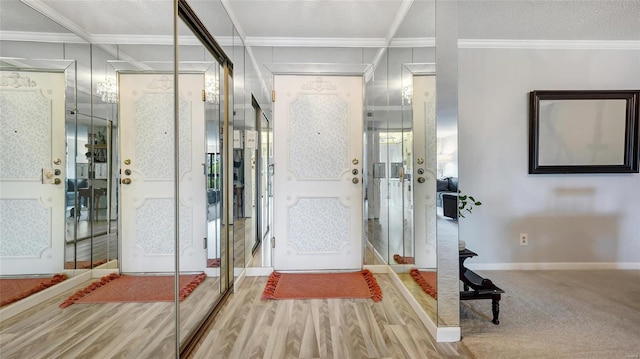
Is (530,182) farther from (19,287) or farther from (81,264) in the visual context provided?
(19,287)

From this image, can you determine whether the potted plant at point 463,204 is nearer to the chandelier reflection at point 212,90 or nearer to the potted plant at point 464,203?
the potted plant at point 464,203

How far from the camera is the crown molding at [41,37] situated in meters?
0.71

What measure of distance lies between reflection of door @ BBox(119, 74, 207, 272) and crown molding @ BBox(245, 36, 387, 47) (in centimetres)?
119

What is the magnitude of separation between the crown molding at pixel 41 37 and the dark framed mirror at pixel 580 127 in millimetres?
3508

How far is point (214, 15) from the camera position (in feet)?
6.68

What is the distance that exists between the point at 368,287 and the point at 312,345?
0.95 meters

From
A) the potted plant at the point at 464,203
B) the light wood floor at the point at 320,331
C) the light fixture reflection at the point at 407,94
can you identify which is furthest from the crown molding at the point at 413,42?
the light wood floor at the point at 320,331

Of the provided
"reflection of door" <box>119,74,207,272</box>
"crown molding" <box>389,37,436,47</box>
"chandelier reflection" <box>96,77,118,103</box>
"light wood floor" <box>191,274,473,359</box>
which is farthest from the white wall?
"chandelier reflection" <box>96,77,118,103</box>

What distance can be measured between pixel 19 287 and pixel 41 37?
2.27ft

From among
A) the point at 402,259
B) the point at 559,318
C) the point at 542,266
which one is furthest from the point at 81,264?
the point at 542,266

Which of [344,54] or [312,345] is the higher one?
[344,54]

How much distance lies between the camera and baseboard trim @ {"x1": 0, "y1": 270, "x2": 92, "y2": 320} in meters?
0.73

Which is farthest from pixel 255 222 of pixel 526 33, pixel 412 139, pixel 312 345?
pixel 526 33

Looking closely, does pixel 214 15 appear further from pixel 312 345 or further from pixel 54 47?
pixel 312 345
